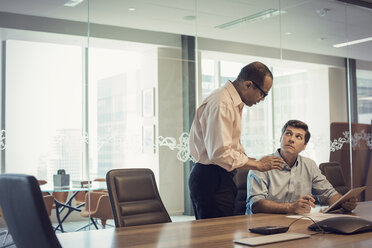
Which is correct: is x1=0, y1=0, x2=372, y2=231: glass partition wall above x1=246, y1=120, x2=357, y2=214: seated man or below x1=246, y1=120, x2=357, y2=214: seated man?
above

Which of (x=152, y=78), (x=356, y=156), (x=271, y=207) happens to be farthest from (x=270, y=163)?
(x=356, y=156)

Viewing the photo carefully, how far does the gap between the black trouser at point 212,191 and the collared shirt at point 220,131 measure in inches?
2.9

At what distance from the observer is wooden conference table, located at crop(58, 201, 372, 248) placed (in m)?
1.84

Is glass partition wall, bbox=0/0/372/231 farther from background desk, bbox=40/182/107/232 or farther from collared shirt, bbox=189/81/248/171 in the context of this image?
collared shirt, bbox=189/81/248/171

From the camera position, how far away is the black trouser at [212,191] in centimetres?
290

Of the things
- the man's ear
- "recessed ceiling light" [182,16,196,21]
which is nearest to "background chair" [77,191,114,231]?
"recessed ceiling light" [182,16,196,21]

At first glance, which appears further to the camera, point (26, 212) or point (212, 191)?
point (212, 191)

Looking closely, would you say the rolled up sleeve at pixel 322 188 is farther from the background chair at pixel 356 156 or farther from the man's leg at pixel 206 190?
the background chair at pixel 356 156

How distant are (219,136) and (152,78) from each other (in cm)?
251

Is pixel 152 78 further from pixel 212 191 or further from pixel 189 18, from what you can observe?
pixel 212 191

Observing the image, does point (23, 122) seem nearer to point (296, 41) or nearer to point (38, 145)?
point (38, 145)

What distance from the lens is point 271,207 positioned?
2.77 metres

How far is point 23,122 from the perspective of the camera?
447 centimetres

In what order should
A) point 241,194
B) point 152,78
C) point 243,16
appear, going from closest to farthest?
point 241,194
point 152,78
point 243,16
